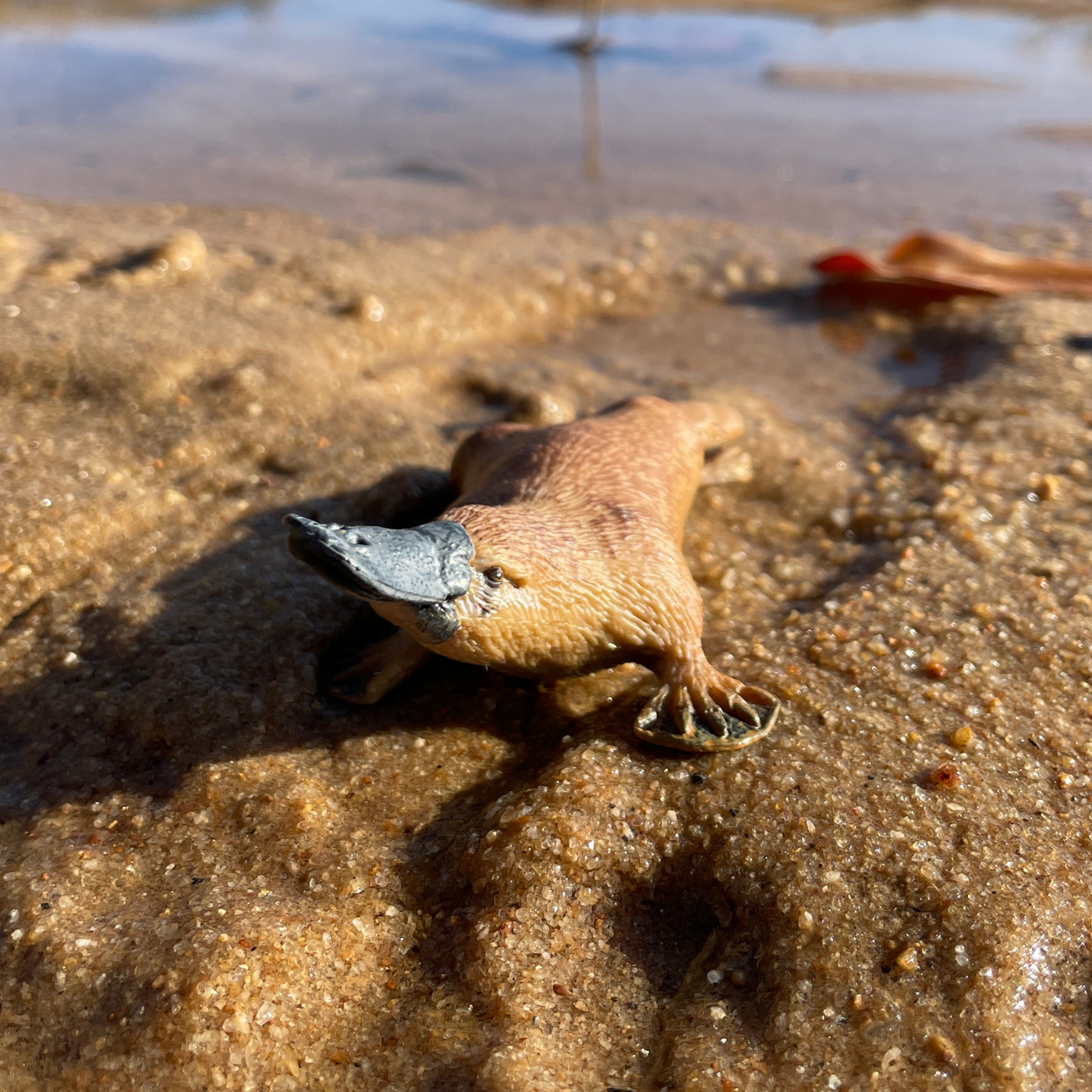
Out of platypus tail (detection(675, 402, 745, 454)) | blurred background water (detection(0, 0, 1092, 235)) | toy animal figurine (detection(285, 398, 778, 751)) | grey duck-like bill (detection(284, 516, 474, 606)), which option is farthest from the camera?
blurred background water (detection(0, 0, 1092, 235))

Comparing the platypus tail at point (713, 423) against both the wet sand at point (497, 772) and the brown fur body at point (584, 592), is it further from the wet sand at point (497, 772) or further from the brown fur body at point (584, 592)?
the brown fur body at point (584, 592)

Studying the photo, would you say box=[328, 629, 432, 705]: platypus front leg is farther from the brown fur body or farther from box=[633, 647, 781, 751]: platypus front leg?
box=[633, 647, 781, 751]: platypus front leg

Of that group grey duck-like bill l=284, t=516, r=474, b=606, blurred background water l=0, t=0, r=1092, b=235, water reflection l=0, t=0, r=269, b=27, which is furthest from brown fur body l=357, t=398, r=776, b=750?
water reflection l=0, t=0, r=269, b=27

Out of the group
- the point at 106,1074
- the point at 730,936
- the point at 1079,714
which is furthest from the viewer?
the point at 1079,714

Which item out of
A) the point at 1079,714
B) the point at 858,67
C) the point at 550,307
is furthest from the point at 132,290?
the point at 858,67

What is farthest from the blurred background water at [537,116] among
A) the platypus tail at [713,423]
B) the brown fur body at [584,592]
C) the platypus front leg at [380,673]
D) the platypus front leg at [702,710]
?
the platypus front leg at [702,710]

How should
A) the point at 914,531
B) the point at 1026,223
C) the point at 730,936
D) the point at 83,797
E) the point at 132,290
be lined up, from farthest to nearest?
the point at 1026,223 < the point at 132,290 < the point at 914,531 < the point at 83,797 < the point at 730,936

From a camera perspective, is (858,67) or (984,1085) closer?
(984,1085)

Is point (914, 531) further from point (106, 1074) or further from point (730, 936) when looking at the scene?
point (106, 1074)
